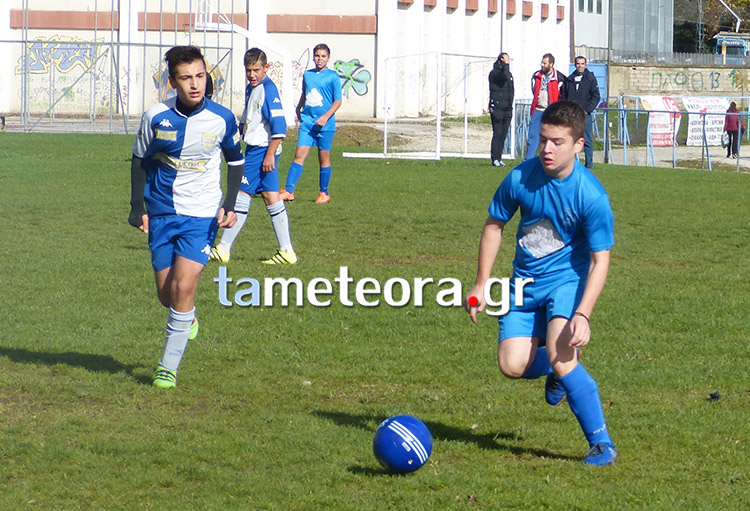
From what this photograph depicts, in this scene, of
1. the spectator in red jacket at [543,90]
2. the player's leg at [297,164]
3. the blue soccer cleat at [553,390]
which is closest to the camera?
the blue soccer cleat at [553,390]

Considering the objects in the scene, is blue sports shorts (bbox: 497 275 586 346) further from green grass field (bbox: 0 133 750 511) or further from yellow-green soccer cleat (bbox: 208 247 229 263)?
yellow-green soccer cleat (bbox: 208 247 229 263)

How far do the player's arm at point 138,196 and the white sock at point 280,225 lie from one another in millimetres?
4239

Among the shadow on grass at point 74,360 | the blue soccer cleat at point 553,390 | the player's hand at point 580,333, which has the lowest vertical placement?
the shadow on grass at point 74,360

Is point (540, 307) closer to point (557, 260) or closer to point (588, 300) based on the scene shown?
point (557, 260)

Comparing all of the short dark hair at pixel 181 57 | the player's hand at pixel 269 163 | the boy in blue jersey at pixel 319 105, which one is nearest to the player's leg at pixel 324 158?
the boy in blue jersey at pixel 319 105

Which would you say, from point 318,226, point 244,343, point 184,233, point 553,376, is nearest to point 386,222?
point 318,226

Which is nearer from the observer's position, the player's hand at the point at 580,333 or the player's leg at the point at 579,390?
the player's hand at the point at 580,333

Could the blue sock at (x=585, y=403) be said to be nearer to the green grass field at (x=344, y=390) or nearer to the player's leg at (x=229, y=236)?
the green grass field at (x=344, y=390)

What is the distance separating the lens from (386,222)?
1385cm

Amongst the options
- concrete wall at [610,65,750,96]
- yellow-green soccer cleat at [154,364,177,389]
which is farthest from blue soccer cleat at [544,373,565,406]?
concrete wall at [610,65,750,96]

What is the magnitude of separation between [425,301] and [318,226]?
446 centimetres

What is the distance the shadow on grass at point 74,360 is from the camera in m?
6.88

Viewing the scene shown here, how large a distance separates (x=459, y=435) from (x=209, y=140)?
7.42 feet

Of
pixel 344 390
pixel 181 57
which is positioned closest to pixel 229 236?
pixel 344 390
